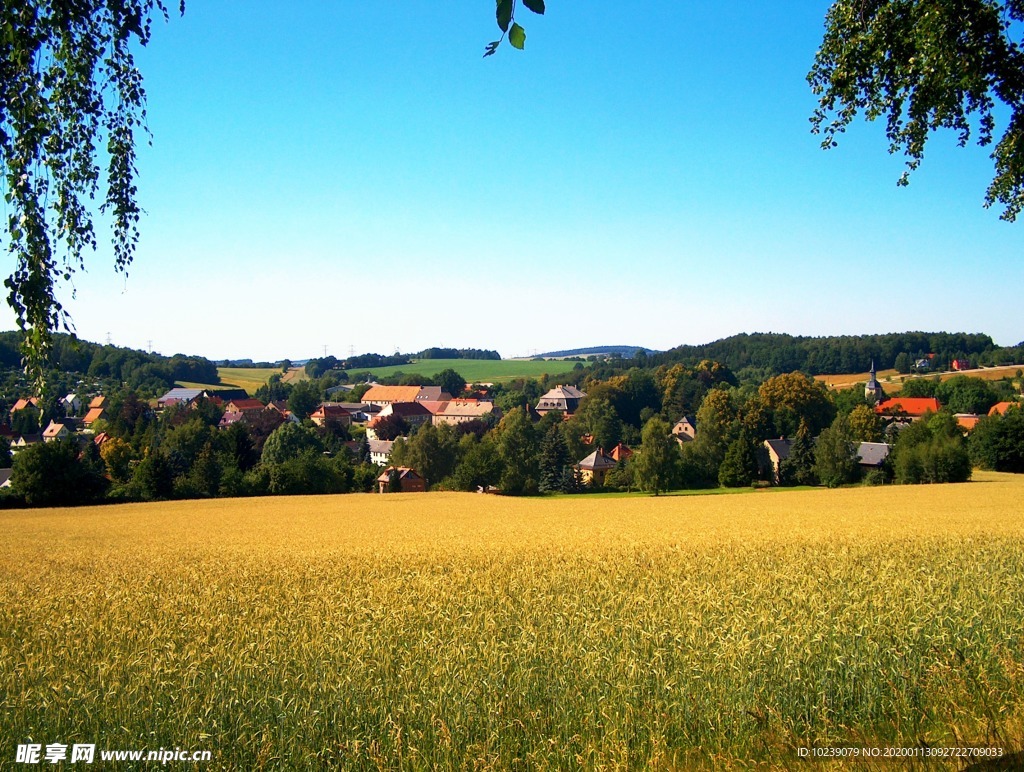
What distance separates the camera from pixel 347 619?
725 cm

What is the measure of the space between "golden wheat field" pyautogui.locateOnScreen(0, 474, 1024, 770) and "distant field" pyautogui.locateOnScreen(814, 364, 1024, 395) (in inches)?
3759

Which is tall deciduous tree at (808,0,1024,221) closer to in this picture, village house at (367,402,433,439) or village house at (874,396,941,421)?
village house at (874,396,941,421)

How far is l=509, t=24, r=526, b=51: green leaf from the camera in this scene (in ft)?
6.94

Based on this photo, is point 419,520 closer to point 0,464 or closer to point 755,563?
point 755,563

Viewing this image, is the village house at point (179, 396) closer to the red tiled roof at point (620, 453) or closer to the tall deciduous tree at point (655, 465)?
the red tiled roof at point (620, 453)

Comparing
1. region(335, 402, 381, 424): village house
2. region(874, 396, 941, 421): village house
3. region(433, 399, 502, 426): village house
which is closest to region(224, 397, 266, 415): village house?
region(335, 402, 381, 424): village house

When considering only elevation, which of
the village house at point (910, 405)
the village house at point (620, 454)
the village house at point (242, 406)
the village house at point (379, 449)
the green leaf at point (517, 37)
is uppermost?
the green leaf at point (517, 37)

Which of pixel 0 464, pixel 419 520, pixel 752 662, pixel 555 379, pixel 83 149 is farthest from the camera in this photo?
pixel 555 379

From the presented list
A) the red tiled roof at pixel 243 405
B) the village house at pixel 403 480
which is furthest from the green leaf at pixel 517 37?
the red tiled roof at pixel 243 405

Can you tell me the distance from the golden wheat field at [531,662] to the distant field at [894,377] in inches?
3759

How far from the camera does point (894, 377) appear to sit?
397 ft

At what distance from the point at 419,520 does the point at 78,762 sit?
25.6 m

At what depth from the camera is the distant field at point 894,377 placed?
104 meters

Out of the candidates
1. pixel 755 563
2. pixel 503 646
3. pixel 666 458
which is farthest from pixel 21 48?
pixel 666 458
